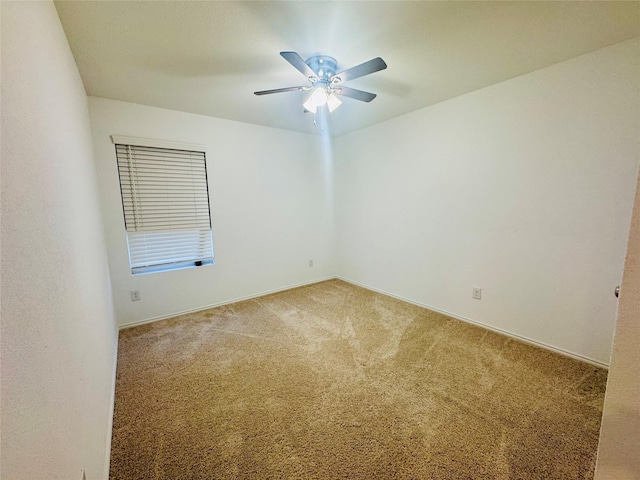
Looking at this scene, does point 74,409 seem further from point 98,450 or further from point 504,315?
point 504,315

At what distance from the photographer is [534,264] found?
2.30 metres

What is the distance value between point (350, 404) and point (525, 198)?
7.31 ft

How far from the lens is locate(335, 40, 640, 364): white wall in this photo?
1.89 m

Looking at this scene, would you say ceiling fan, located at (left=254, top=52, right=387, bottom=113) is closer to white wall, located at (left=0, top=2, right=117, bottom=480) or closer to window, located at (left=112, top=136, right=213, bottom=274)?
white wall, located at (left=0, top=2, right=117, bottom=480)

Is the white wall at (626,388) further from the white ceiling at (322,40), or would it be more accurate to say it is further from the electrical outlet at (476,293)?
the electrical outlet at (476,293)

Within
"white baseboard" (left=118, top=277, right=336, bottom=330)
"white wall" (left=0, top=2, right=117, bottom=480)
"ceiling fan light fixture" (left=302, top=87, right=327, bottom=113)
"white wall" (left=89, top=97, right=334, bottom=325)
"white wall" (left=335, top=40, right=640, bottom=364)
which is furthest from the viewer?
"white baseboard" (left=118, top=277, right=336, bottom=330)

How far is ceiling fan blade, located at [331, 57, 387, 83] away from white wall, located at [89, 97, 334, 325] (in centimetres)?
187

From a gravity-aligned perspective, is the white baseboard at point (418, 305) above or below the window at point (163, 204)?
below

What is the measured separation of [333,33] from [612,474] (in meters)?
2.22

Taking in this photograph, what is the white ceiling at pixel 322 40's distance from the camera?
4.78ft

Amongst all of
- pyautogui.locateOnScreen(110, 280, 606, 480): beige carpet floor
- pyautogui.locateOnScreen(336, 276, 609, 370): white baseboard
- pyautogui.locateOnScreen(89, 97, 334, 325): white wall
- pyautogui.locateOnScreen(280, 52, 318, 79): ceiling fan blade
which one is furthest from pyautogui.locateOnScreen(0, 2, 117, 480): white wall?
pyautogui.locateOnScreen(336, 276, 609, 370): white baseboard

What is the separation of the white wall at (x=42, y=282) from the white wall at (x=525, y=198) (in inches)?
119

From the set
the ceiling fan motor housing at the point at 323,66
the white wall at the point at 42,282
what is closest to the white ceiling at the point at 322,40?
the ceiling fan motor housing at the point at 323,66

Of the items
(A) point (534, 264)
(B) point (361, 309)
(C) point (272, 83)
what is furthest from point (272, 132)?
(A) point (534, 264)
